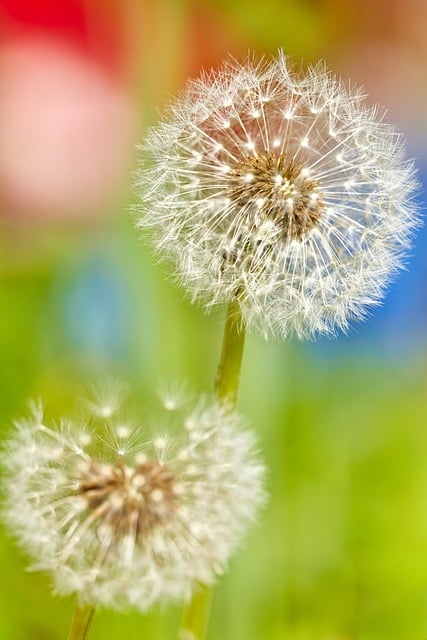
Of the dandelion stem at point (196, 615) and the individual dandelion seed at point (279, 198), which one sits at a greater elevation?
the individual dandelion seed at point (279, 198)

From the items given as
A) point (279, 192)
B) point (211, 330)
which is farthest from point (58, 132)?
point (279, 192)

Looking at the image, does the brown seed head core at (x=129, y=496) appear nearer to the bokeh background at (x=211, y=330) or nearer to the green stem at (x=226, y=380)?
the green stem at (x=226, y=380)

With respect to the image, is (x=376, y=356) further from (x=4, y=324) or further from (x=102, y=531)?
(x=102, y=531)

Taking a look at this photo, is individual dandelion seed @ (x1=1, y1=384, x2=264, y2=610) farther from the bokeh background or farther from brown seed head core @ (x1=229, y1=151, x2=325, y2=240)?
the bokeh background

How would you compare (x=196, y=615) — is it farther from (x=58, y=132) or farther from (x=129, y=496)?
(x=58, y=132)

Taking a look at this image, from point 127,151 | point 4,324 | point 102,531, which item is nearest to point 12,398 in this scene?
point 4,324

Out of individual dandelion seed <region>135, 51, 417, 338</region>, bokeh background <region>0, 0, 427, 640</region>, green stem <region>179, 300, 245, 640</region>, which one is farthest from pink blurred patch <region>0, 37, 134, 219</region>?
green stem <region>179, 300, 245, 640</region>

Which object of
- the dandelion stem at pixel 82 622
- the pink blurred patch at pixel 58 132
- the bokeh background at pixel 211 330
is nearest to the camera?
the dandelion stem at pixel 82 622

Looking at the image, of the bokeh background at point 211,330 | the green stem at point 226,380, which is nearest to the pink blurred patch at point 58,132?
the bokeh background at point 211,330
